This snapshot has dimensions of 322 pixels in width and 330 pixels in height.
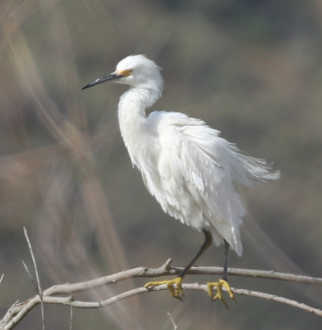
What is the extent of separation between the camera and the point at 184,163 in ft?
5.37

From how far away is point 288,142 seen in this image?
609 cm

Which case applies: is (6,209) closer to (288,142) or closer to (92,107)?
(92,107)

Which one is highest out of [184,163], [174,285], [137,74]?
[137,74]

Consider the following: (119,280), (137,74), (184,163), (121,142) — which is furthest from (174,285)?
(121,142)

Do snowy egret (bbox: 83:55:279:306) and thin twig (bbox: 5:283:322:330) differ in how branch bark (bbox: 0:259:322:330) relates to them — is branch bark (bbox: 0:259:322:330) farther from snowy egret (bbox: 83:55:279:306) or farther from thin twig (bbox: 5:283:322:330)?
snowy egret (bbox: 83:55:279:306)

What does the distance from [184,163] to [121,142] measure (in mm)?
3982

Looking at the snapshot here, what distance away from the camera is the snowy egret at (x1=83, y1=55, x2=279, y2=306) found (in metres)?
1.64

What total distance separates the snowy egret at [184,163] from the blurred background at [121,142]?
2092 mm

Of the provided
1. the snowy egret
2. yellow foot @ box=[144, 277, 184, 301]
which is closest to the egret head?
the snowy egret

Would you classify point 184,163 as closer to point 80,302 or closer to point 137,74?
point 137,74

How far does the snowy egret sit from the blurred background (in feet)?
6.86

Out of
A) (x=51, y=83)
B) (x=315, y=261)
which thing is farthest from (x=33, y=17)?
(x=315, y=261)

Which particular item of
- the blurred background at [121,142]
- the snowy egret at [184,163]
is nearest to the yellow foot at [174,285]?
the snowy egret at [184,163]

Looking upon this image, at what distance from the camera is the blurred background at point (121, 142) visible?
477cm
